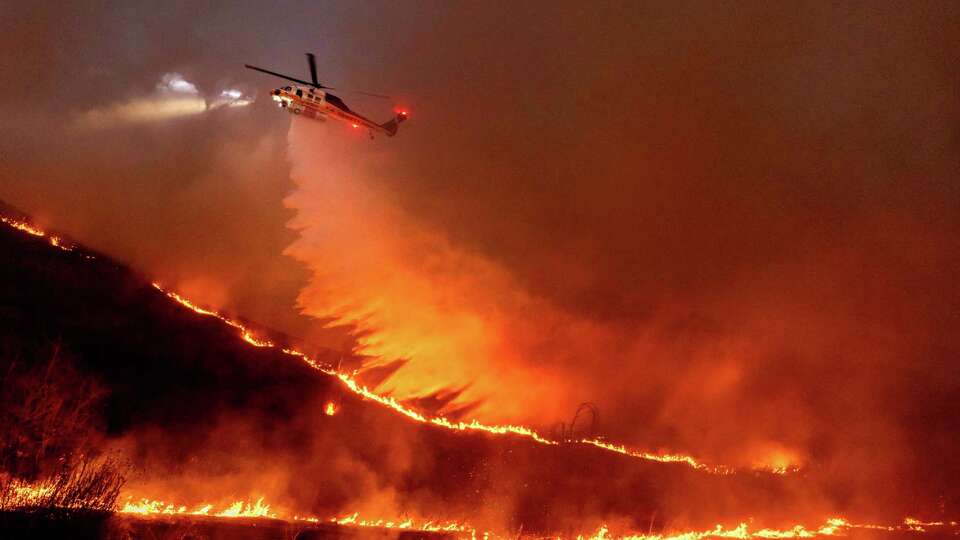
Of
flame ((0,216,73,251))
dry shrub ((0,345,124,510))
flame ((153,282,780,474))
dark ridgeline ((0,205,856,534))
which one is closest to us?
dry shrub ((0,345,124,510))

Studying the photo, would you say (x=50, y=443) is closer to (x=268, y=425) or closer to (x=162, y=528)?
(x=162, y=528)

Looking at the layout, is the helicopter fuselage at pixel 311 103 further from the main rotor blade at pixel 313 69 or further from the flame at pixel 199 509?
the flame at pixel 199 509

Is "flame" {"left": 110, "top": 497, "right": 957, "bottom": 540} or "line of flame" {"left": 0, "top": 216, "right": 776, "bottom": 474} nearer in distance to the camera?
"flame" {"left": 110, "top": 497, "right": 957, "bottom": 540}

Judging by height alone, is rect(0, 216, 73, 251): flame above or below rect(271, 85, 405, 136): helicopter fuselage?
below

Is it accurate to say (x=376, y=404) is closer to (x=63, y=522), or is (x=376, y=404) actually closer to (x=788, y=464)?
(x=63, y=522)

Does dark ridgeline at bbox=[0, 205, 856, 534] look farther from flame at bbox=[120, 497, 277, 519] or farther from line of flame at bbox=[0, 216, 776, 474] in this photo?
flame at bbox=[120, 497, 277, 519]

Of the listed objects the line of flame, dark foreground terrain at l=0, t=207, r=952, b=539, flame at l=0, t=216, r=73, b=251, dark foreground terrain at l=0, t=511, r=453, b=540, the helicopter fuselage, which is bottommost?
dark foreground terrain at l=0, t=511, r=453, b=540

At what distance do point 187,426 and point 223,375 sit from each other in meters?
5.53

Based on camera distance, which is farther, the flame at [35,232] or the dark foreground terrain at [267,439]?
the flame at [35,232]

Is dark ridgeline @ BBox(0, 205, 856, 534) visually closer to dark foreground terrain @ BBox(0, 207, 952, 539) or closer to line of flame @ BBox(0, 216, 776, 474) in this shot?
dark foreground terrain @ BBox(0, 207, 952, 539)

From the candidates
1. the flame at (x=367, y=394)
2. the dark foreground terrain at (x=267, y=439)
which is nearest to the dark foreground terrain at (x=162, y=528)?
the dark foreground terrain at (x=267, y=439)

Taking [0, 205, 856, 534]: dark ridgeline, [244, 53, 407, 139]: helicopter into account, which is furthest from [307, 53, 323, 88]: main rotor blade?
[0, 205, 856, 534]: dark ridgeline

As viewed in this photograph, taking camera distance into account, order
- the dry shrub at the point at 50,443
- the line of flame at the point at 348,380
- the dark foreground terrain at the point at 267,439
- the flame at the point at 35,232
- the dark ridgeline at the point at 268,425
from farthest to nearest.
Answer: the line of flame at the point at 348,380 → the flame at the point at 35,232 → the dark ridgeline at the point at 268,425 → the dark foreground terrain at the point at 267,439 → the dry shrub at the point at 50,443

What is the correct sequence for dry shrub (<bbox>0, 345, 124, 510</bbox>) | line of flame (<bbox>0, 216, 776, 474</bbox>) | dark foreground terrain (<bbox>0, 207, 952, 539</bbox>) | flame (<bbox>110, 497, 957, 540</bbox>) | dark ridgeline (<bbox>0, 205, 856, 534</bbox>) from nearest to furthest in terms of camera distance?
dry shrub (<bbox>0, 345, 124, 510</bbox>), flame (<bbox>110, 497, 957, 540</bbox>), dark foreground terrain (<bbox>0, 207, 952, 539</bbox>), dark ridgeline (<bbox>0, 205, 856, 534</bbox>), line of flame (<bbox>0, 216, 776, 474</bbox>)
